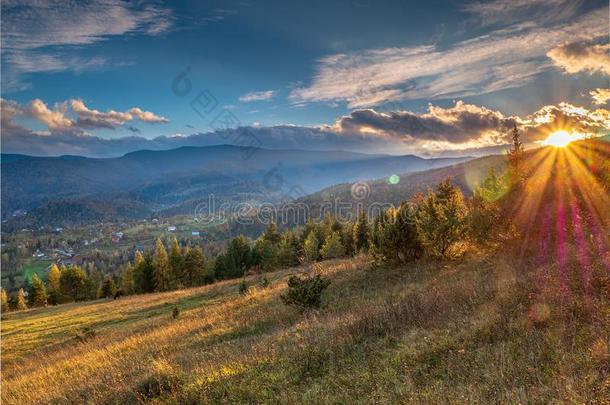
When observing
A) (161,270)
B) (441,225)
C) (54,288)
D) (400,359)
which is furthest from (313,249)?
(54,288)

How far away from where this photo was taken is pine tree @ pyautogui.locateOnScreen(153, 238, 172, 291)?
237 ft

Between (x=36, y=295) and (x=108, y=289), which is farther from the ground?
(x=108, y=289)

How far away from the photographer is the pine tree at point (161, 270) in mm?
72250

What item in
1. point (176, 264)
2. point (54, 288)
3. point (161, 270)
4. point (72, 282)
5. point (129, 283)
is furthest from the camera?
point (54, 288)

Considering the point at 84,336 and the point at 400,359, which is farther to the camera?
the point at 84,336

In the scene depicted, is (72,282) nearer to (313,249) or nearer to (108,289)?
(108,289)

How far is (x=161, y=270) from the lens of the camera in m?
72.6

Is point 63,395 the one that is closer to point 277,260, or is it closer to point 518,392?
point 518,392

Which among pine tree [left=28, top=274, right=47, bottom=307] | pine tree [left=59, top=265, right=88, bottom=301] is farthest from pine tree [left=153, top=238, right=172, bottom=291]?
pine tree [left=28, top=274, right=47, bottom=307]

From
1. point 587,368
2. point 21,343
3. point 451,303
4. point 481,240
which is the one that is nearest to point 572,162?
point 481,240

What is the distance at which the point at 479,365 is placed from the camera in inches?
283

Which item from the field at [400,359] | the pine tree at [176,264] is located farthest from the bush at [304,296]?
the pine tree at [176,264]

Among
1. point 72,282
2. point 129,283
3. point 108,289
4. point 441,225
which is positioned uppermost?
point 441,225

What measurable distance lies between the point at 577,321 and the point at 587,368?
2455 mm
